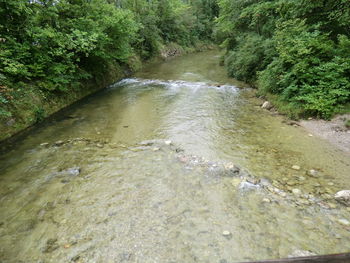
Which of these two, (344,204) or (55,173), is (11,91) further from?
(344,204)

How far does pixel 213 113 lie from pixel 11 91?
632cm

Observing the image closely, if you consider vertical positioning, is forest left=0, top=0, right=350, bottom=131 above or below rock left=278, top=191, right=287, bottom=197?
above

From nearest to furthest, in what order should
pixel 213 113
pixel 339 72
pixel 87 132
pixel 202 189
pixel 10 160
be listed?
pixel 202 189, pixel 10 160, pixel 339 72, pixel 87 132, pixel 213 113

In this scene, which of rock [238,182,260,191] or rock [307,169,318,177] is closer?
rock [238,182,260,191]

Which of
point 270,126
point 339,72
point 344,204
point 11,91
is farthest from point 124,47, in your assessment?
point 344,204

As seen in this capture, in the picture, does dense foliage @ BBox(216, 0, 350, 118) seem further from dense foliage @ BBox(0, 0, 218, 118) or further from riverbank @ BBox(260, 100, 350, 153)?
dense foliage @ BBox(0, 0, 218, 118)

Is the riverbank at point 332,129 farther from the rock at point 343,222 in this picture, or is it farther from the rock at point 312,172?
the rock at point 343,222

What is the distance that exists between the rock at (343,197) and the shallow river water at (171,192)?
0.37ft

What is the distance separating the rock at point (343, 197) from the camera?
3.00m

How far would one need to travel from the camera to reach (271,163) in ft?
13.2

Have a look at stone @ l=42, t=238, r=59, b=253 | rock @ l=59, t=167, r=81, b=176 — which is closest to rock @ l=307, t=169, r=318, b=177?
stone @ l=42, t=238, r=59, b=253

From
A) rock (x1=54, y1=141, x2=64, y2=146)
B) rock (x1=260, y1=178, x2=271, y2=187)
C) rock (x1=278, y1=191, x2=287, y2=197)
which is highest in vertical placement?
rock (x1=54, y1=141, x2=64, y2=146)

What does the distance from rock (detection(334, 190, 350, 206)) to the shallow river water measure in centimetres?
11

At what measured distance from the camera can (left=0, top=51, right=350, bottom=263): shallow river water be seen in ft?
8.21
